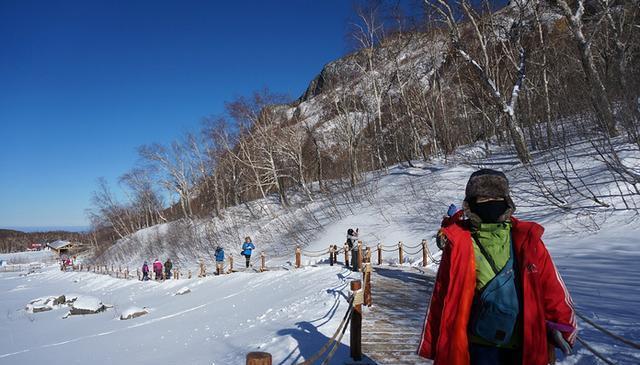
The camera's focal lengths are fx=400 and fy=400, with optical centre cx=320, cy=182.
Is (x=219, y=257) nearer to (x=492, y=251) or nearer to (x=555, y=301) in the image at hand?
(x=492, y=251)

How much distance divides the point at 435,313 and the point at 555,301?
0.69 meters

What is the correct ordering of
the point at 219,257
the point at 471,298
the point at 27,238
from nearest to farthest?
1. the point at 471,298
2. the point at 219,257
3. the point at 27,238

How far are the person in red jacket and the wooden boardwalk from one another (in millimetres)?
2978

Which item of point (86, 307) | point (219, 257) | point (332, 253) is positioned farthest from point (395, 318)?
point (86, 307)

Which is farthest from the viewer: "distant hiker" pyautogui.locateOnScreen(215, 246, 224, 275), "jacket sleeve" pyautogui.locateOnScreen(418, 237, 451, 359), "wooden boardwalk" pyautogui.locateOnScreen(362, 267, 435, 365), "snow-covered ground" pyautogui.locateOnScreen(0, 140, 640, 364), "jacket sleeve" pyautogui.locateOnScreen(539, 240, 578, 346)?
"distant hiker" pyautogui.locateOnScreen(215, 246, 224, 275)

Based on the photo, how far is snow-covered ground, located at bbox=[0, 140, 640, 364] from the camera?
690cm

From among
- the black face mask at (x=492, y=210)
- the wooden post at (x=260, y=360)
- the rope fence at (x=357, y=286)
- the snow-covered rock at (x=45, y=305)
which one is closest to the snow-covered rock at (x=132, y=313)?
the rope fence at (x=357, y=286)

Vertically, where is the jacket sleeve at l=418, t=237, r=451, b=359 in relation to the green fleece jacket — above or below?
below

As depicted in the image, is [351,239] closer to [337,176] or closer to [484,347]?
[484,347]

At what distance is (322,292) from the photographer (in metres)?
10.0

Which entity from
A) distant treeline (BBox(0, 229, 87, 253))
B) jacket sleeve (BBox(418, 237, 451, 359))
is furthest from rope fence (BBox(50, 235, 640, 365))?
distant treeline (BBox(0, 229, 87, 253))

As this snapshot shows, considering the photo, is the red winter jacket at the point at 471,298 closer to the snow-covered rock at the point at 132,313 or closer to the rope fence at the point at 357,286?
the rope fence at the point at 357,286

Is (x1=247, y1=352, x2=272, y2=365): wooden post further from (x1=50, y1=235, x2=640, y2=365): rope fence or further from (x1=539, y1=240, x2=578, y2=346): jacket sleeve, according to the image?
(x1=539, y1=240, x2=578, y2=346): jacket sleeve

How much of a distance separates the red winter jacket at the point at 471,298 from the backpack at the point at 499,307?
0.05 m
